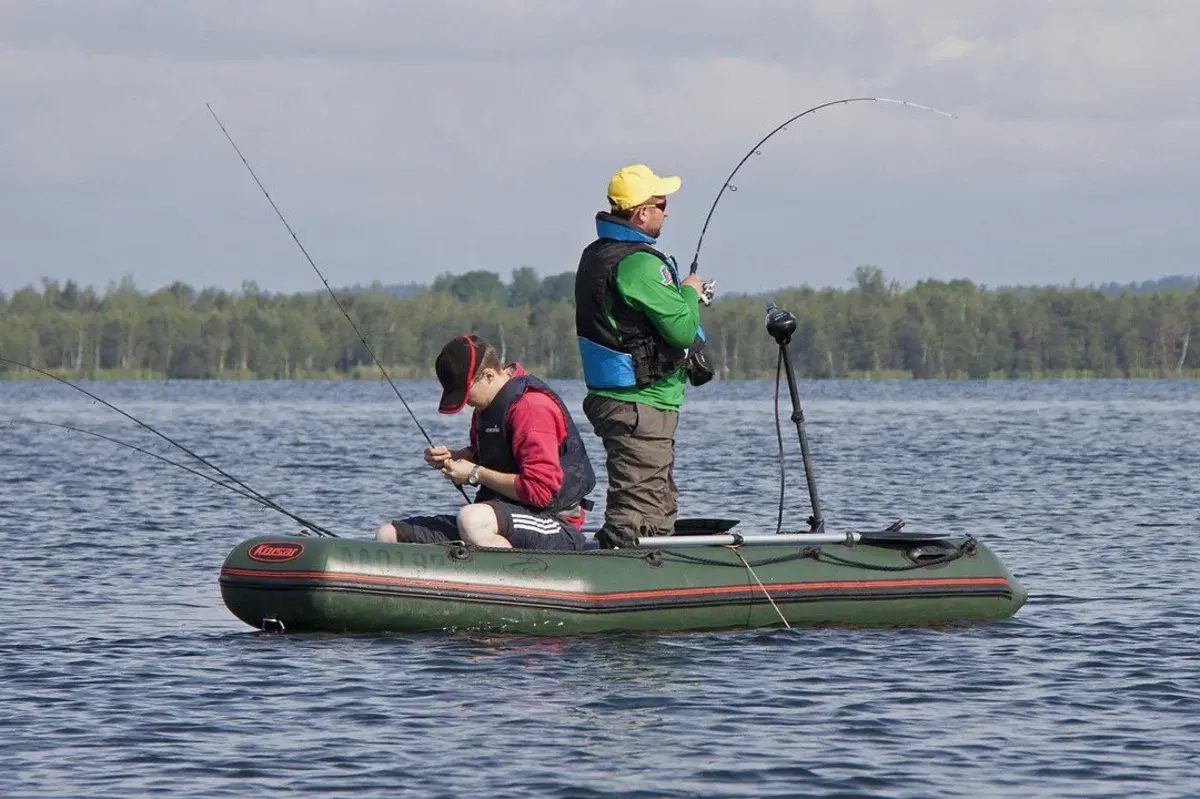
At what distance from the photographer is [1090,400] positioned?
6312 cm

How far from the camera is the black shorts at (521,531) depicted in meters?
9.16

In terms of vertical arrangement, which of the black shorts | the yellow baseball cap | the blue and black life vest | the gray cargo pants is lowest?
the black shorts

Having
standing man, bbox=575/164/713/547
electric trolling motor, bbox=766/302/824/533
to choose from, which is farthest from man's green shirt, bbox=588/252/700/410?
electric trolling motor, bbox=766/302/824/533

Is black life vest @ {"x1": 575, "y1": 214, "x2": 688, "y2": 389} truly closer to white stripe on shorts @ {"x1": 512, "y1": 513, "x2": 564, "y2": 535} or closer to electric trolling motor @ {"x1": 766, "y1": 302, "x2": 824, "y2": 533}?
electric trolling motor @ {"x1": 766, "y1": 302, "x2": 824, "y2": 533}

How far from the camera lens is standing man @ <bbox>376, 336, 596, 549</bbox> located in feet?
29.4

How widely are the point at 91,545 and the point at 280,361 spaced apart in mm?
101382

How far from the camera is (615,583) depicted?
29.9 ft

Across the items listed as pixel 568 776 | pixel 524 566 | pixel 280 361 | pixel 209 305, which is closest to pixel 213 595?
pixel 524 566

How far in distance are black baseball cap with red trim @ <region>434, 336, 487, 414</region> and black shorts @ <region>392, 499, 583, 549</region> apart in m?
0.56

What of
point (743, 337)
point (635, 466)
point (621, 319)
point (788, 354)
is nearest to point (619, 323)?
point (621, 319)

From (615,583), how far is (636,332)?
120 centimetres

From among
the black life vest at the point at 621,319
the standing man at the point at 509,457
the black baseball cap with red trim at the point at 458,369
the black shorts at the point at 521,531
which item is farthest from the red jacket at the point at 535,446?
the black life vest at the point at 621,319

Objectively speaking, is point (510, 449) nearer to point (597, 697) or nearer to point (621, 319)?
point (621, 319)

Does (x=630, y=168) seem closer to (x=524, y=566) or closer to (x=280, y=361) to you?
(x=524, y=566)
